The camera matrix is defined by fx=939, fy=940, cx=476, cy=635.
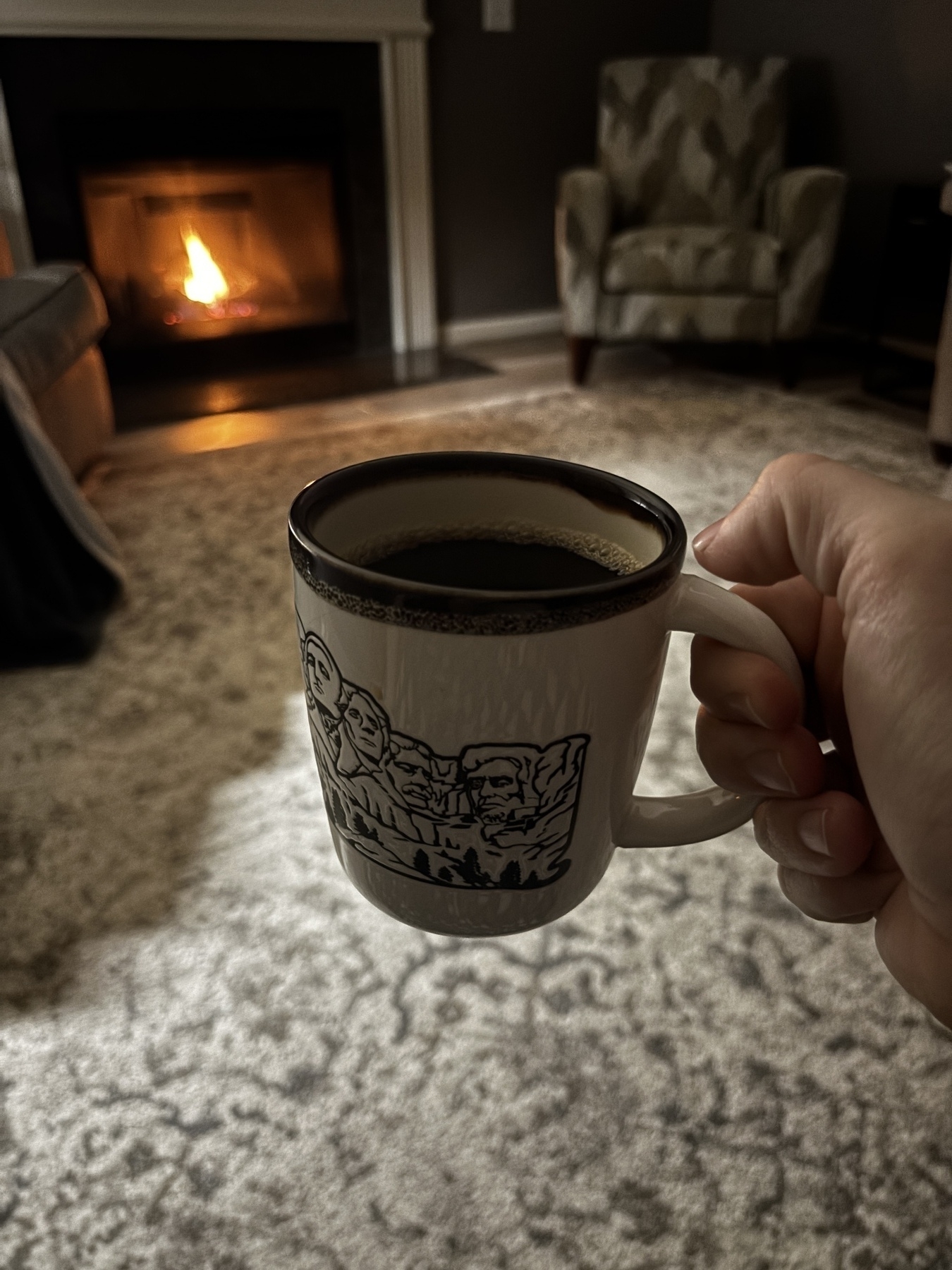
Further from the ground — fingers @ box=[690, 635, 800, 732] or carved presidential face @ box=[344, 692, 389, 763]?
carved presidential face @ box=[344, 692, 389, 763]

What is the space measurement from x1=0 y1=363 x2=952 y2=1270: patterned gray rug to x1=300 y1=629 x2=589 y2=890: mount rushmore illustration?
0.54 m

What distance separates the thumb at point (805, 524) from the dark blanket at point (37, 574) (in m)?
1.32

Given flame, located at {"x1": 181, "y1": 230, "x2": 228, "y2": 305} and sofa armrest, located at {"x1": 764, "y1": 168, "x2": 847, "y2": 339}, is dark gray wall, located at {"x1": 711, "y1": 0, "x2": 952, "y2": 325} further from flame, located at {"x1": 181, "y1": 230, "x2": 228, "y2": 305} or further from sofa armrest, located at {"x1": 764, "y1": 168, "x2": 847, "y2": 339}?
flame, located at {"x1": 181, "y1": 230, "x2": 228, "y2": 305}

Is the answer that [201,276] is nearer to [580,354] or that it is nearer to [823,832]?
[580,354]

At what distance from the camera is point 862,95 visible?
349cm

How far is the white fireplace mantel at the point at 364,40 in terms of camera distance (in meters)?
2.84

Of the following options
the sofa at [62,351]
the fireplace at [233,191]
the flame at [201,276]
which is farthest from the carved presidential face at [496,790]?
the flame at [201,276]

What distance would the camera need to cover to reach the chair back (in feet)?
10.6

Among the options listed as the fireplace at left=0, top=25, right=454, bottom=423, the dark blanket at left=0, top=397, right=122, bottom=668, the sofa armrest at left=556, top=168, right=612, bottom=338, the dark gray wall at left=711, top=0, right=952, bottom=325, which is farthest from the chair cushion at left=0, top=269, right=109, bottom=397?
the dark gray wall at left=711, top=0, right=952, bottom=325

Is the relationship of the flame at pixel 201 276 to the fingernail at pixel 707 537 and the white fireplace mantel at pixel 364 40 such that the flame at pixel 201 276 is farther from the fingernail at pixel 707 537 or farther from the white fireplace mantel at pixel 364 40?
the fingernail at pixel 707 537

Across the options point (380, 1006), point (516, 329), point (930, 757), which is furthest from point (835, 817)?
point (516, 329)

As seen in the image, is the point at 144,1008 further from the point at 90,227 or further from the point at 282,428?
the point at 90,227

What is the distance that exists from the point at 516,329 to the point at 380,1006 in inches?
141

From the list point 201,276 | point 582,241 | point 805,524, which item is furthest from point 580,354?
point 805,524
